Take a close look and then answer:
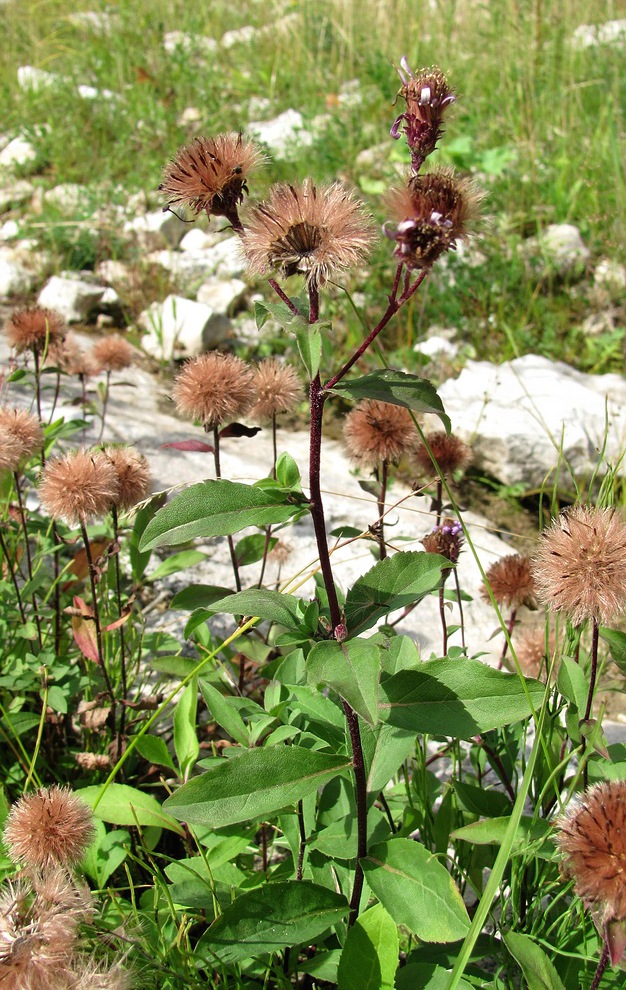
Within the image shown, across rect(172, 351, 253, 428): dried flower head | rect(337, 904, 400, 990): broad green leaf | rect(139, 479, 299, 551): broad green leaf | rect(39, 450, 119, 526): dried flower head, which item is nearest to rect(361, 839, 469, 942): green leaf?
rect(337, 904, 400, 990): broad green leaf

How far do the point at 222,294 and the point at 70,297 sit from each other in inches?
32.3

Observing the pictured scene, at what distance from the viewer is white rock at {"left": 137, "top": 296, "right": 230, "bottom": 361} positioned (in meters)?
4.16

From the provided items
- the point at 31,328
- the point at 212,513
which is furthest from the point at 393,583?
the point at 31,328

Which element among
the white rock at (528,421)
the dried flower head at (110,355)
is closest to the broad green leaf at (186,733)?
the dried flower head at (110,355)

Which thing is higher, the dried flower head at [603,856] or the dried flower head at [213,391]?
the dried flower head at [213,391]

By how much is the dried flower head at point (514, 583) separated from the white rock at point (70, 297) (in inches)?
124

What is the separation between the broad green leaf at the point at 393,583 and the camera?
138cm

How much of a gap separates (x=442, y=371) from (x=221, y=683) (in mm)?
2390

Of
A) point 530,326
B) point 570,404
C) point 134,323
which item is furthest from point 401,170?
point 570,404

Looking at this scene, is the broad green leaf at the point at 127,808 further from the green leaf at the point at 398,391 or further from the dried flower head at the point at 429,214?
the dried flower head at the point at 429,214

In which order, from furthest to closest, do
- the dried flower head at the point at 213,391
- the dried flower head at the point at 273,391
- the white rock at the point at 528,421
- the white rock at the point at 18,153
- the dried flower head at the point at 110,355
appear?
the white rock at the point at 18,153
the white rock at the point at 528,421
the dried flower head at the point at 110,355
the dried flower head at the point at 273,391
the dried flower head at the point at 213,391

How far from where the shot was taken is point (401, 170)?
540cm

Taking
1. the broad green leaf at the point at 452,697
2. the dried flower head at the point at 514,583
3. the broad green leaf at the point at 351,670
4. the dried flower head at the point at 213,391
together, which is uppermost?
the dried flower head at the point at 213,391

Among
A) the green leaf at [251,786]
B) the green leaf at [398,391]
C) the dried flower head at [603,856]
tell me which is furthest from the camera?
the green leaf at [251,786]
